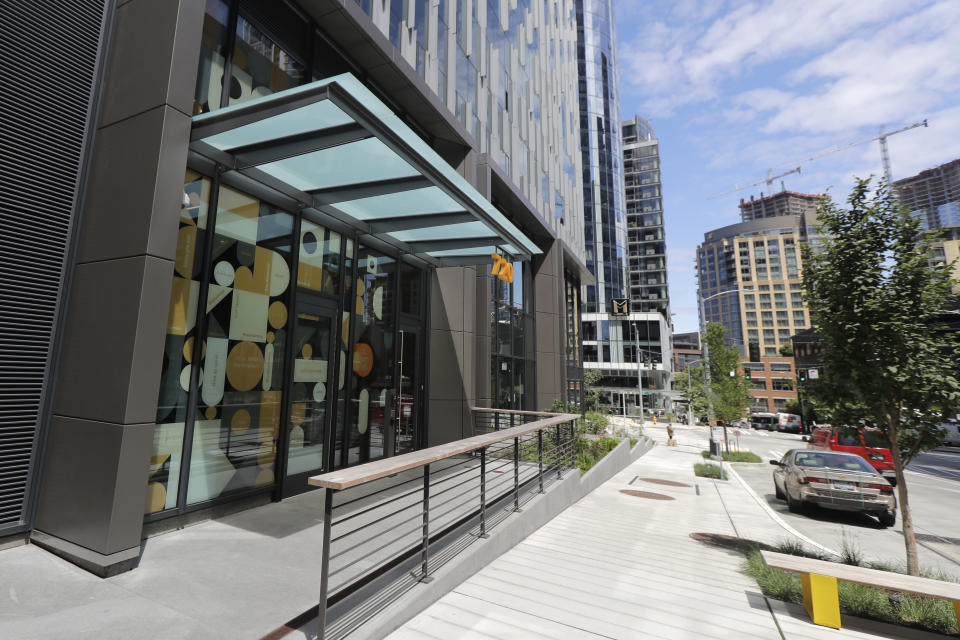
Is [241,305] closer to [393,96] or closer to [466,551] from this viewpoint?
Result: [466,551]

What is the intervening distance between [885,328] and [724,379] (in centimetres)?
2157

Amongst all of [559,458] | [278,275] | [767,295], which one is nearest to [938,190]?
[767,295]

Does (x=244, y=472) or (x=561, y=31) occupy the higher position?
(x=561, y=31)

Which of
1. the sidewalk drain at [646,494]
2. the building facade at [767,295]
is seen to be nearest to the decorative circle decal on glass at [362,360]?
the sidewalk drain at [646,494]

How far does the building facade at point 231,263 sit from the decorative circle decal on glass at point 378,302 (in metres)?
0.12

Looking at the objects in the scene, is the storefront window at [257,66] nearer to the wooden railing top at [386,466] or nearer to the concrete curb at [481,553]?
the wooden railing top at [386,466]

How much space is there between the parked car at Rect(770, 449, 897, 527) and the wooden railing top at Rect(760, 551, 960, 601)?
6.16m

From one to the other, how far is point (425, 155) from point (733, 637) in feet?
20.6

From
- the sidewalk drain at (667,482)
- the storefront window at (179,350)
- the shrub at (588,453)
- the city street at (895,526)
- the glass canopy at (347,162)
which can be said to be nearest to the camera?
the glass canopy at (347,162)

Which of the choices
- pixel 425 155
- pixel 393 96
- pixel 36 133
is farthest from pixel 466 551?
pixel 393 96

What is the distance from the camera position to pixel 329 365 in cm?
783

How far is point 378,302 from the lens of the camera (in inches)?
376

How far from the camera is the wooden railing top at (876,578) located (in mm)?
4125

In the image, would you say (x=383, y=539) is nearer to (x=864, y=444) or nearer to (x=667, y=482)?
(x=864, y=444)
